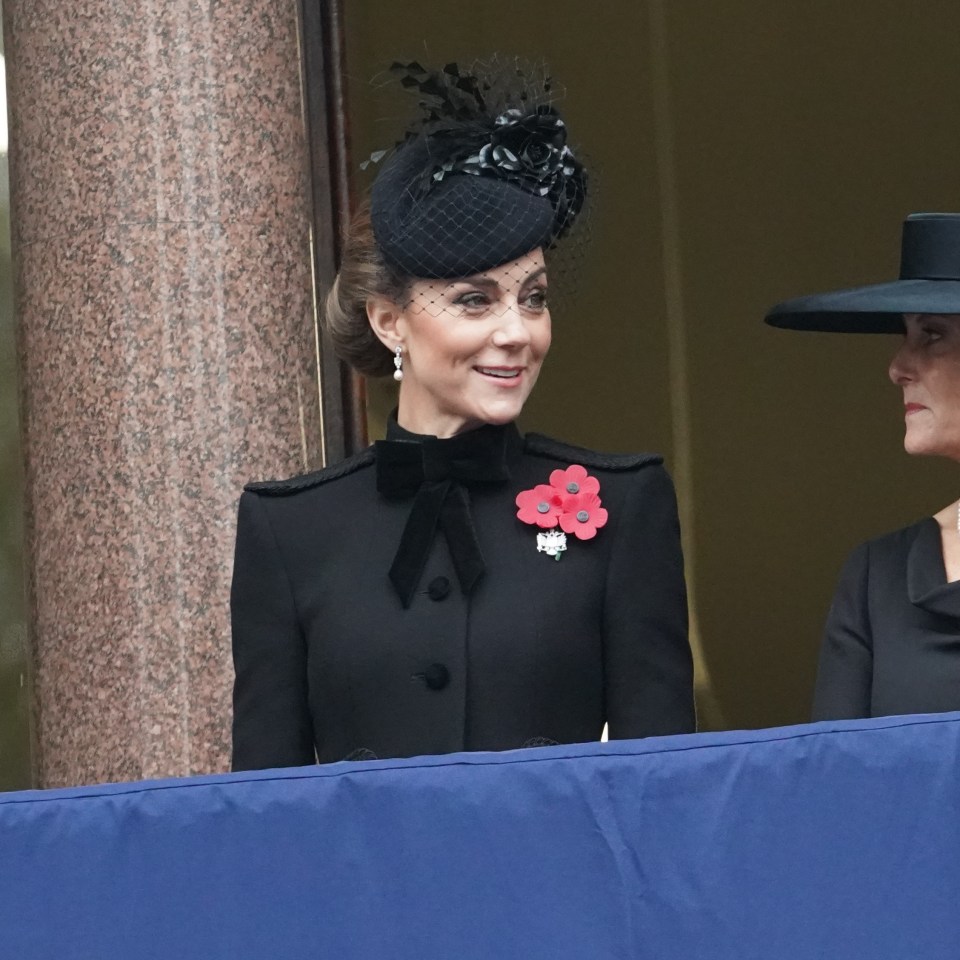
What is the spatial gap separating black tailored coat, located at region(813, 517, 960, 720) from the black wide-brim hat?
34 cm

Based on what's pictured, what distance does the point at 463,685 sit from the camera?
3199 mm

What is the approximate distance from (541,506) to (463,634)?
24 centimetres

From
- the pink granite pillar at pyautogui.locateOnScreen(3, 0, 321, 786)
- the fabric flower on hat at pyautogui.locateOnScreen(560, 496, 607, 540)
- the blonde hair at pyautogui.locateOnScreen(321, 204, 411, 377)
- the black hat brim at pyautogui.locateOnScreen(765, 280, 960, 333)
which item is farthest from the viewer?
the pink granite pillar at pyautogui.locateOnScreen(3, 0, 321, 786)

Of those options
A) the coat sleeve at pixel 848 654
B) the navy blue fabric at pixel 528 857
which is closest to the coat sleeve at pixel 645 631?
the coat sleeve at pixel 848 654

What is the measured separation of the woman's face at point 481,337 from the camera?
3.24m

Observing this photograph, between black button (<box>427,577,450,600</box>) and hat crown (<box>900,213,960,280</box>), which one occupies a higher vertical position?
hat crown (<box>900,213,960,280</box>)

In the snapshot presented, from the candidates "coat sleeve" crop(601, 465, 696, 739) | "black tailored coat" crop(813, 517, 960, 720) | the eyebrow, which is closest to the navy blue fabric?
"black tailored coat" crop(813, 517, 960, 720)

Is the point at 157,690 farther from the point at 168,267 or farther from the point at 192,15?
the point at 192,15

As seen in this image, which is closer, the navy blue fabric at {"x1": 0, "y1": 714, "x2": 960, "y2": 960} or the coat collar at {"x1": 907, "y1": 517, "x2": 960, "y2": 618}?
the navy blue fabric at {"x1": 0, "y1": 714, "x2": 960, "y2": 960}

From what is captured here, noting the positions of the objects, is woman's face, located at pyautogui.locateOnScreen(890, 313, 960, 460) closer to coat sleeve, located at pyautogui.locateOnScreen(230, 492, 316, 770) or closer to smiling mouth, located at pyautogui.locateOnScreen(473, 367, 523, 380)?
smiling mouth, located at pyautogui.locateOnScreen(473, 367, 523, 380)

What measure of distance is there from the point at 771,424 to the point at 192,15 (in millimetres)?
4024

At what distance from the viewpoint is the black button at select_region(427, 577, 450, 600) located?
324 cm

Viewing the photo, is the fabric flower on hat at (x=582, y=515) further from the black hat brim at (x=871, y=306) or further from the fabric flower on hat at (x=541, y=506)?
the black hat brim at (x=871, y=306)

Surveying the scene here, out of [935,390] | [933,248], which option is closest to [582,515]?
[935,390]
